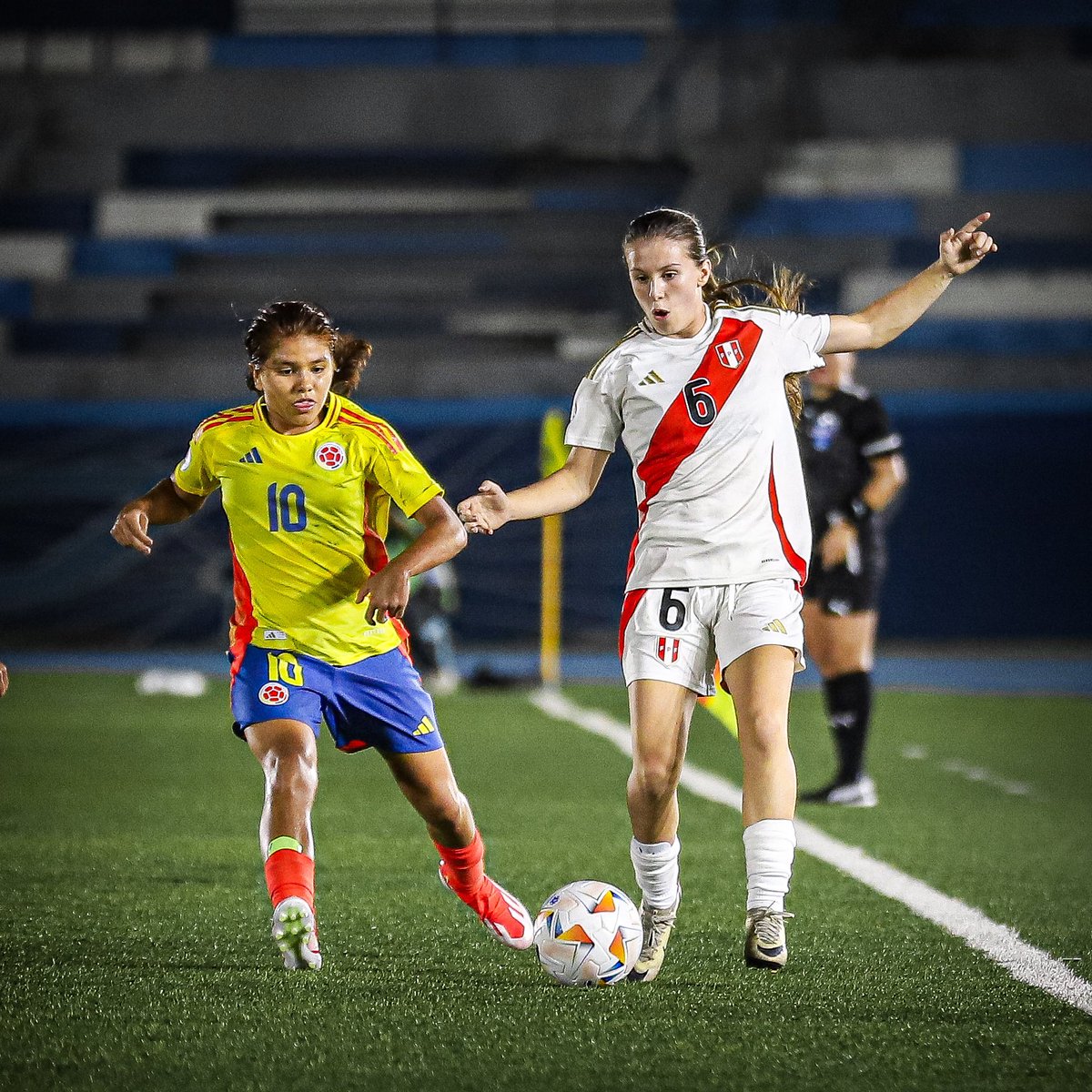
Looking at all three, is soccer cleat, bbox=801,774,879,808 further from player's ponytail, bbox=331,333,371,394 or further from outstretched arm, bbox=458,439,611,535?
player's ponytail, bbox=331,333,371,394

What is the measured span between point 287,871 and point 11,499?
40.9 ft

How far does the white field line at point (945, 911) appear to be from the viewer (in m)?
3.88

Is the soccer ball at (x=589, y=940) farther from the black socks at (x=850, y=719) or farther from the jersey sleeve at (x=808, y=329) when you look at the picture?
the black socks at (x=850, y=719)

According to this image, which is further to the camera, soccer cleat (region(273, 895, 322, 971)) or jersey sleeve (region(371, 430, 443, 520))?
jersey sleeve (region(371, 430, 443, 520))

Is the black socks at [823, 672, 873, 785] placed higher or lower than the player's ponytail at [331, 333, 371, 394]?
lower

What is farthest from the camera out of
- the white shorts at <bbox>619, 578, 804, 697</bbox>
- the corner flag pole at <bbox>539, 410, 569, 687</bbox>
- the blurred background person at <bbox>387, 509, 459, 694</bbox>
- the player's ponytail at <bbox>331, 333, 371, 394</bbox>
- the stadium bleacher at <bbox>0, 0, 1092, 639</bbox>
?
the stadium bleacher at <bbox>0, 0, 1092, 639</bbox>

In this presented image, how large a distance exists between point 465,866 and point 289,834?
572mm

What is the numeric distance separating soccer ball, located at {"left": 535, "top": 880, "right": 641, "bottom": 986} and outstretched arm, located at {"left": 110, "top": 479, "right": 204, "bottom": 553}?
133 cm

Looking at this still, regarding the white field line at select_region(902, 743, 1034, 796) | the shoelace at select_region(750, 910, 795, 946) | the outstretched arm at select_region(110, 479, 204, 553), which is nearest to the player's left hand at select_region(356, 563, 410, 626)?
the outstretched arm at select_region(110, 479, 204, 553)

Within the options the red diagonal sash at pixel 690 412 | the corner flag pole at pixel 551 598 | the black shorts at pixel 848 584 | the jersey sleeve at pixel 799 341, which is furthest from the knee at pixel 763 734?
the corner flag pole at pixel 551 598

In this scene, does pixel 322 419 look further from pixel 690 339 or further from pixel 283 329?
pixel 690 339

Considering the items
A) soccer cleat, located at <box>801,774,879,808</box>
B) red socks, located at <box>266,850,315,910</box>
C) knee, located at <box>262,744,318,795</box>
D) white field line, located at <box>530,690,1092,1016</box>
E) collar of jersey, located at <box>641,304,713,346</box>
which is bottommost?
soccer cleat, located at <box>801,774,879,808</box>

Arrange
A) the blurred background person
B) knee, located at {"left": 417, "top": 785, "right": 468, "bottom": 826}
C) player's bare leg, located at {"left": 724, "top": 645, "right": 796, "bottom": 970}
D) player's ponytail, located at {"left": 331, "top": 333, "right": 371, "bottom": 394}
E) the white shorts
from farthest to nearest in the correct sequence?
the blurred background person
player's ponytail, located at {"left": 331, "top": 333, "right": 371, "bottom": 394}
knee, located at {"left": 417, "top": 785, "right": 468, "bottom": 826}
the white shorts
player's bare leg, located at {"left": 724, "top": 645, "right": 796, "bottom": 970}

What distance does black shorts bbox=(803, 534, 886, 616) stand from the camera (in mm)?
A: 7535
